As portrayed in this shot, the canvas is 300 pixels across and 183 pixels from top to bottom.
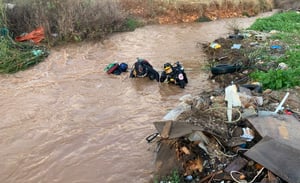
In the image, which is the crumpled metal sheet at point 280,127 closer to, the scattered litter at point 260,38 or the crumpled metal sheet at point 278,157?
the crumpled metal sheet at point 278,157

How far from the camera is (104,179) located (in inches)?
193

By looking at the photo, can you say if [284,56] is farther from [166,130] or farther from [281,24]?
[166,130]

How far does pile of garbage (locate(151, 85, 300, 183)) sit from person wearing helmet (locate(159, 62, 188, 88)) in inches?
97.8

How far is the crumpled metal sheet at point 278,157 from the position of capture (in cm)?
380

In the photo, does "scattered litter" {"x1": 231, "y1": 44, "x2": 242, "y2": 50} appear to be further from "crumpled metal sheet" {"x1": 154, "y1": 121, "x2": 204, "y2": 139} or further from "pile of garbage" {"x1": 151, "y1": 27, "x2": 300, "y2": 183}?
"crumpled metal sheet" {"x1": 154, "y1": 121, "x2": 204, "y2": 139}

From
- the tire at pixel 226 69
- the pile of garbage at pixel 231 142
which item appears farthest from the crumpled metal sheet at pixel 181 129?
the tire at pixel 226 69

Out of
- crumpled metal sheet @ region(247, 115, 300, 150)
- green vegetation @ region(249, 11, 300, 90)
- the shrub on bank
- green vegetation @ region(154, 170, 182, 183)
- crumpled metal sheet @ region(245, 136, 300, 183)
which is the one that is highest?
the shrub on bank

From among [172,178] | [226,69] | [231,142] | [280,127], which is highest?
[226,69]

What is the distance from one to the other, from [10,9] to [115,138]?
8.43 meters

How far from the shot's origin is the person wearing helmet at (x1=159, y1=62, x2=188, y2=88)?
792 cm

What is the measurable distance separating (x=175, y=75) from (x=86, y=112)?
2.29 meters

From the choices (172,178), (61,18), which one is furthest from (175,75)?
(61,18)

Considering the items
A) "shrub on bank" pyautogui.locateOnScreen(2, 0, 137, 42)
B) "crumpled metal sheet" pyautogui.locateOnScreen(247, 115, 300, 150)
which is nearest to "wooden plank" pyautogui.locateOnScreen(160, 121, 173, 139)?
"crumpled metal sheet" pyautogui.locateOnScreen(247, 115, 300, 150)

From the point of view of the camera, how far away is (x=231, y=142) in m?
4.53
